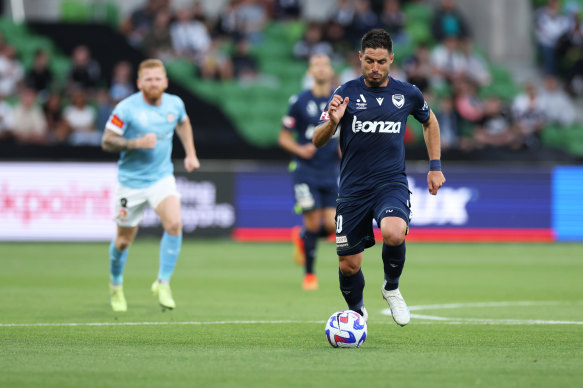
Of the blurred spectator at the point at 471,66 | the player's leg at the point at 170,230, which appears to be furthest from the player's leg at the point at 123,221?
the blurred spectator at the point at 471,66

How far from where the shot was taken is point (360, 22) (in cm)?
2612

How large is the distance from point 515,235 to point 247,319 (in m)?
13.0

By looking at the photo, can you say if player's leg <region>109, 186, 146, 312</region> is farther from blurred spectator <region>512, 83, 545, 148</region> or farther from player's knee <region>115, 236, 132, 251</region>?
blurred spectator <region>512, 83, 545, 148</region>

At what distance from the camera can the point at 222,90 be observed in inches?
960

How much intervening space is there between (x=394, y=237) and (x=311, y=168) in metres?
5.46

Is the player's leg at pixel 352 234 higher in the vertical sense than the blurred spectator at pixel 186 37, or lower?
lower

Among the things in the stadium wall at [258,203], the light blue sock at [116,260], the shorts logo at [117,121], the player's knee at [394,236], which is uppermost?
the shorts logo at [117,121]

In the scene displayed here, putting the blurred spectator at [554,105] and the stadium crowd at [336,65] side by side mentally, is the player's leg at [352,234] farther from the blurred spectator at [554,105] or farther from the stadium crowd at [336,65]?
the blurred spectator at [554,105]

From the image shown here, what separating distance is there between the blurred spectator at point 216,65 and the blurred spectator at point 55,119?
3819 mm

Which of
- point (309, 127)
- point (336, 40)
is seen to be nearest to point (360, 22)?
point (336, 40)

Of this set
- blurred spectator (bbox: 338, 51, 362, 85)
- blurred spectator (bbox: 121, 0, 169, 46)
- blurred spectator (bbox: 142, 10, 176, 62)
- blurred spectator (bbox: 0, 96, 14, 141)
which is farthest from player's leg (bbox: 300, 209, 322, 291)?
blurred spectator (bbox: 121, 0, 169, 46)

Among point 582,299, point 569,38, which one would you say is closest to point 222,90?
point 569,38

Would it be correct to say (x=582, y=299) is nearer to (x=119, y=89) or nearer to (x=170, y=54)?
(x=119, y=89)

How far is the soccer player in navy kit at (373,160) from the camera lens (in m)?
8.24
